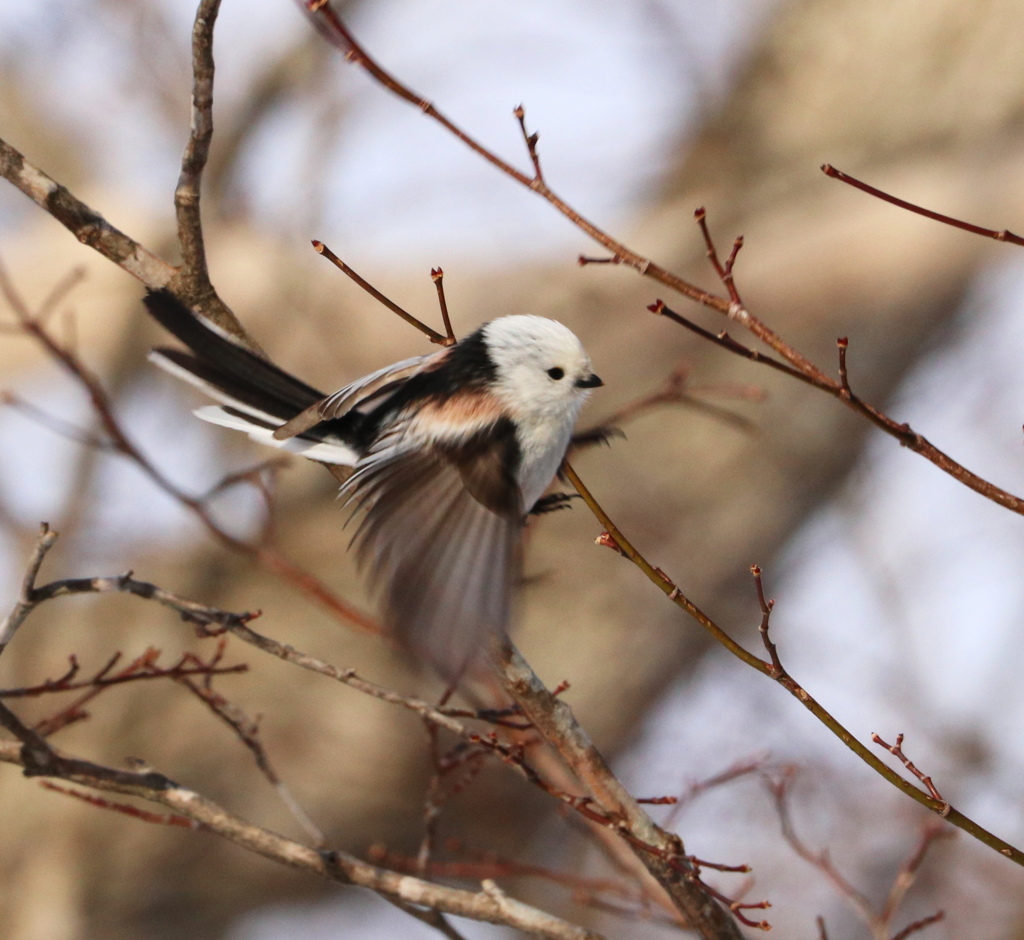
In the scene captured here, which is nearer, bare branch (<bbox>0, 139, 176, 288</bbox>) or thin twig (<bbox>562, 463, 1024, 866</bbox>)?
thin twig (<bbox>562, 463, 1024, 866</bbox>)

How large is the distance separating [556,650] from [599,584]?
247 millimetres

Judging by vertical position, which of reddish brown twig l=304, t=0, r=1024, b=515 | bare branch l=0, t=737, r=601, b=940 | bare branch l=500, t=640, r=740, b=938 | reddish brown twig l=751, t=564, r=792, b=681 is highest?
reddish brown twig l=304, t=0, r=1024, b=515

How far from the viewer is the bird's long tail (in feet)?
4.43

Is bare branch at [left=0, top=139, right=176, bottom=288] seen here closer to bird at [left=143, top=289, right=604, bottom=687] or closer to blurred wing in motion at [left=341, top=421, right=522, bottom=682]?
bird at [left=143, top=289, right=604, bottom=687]

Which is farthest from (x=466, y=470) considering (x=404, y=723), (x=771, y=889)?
(x=771, y=889)

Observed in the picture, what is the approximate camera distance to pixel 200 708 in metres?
2.92

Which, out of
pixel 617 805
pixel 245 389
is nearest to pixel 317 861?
pixel 617 805

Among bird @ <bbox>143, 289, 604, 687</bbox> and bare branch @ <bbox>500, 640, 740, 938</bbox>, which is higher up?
bird @ <bbox>143, 289, 604, 687</bbox>

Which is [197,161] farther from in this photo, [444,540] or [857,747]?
[857,747]

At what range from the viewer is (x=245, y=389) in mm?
1417

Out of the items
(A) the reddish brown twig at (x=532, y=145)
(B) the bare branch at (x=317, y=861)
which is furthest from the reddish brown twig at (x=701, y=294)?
(B) the bare branch at (x=317, y=861)

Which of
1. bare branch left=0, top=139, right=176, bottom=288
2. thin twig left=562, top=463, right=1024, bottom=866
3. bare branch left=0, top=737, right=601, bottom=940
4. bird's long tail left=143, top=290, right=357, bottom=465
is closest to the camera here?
thin twig left=562, top=463, right=1024, bottom=866

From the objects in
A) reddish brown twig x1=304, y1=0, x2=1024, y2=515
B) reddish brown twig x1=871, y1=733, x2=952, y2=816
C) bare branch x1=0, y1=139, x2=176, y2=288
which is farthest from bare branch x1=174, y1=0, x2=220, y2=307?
reddish brown twig x1=871, y1=733, x2=952, y2=816

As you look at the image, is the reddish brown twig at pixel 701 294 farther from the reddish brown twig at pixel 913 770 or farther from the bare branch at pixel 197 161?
the reddish brown twig at pixel 913 770
